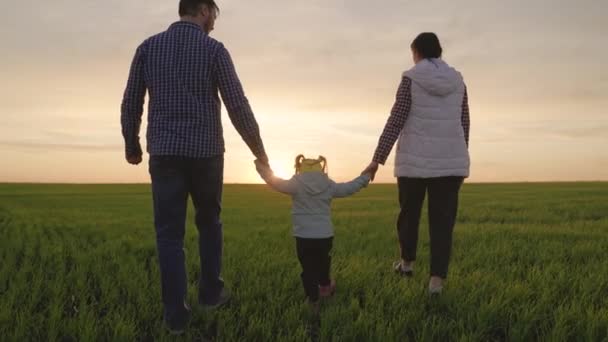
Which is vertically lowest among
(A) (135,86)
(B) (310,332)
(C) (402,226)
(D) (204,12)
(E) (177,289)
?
(B) (310,332)

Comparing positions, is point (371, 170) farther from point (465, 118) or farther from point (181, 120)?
point (181, 120)

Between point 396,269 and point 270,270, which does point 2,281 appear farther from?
point 396,269

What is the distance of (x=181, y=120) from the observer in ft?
12.4

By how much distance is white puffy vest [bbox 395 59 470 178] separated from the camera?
4.73 m

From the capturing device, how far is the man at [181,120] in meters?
3.81

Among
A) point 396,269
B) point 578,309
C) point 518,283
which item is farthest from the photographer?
point 396,269

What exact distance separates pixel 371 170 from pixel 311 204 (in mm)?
877

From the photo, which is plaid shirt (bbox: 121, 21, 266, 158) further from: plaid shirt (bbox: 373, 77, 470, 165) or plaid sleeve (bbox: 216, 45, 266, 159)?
plaid shirt (bbox: 373, 77, 470, 165)

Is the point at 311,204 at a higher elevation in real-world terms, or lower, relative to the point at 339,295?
higher

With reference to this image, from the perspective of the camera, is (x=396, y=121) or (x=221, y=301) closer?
(x=221, y=301)

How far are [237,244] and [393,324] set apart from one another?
4794 mm

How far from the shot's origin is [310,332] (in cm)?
397

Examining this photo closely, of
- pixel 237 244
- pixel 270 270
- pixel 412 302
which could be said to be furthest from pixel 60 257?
pixel 412 302

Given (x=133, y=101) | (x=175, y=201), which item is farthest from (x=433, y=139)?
(x=133, y=101)
